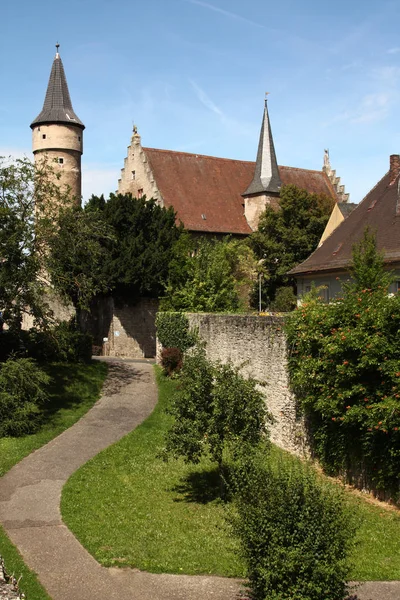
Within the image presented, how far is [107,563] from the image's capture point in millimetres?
10820

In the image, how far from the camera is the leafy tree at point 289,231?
37750 mm

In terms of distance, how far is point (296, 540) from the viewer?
7.88 metres

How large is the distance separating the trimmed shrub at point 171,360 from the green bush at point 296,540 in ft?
64.6

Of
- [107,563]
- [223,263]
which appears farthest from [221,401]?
[223,263]

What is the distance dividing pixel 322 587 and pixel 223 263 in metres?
25.7

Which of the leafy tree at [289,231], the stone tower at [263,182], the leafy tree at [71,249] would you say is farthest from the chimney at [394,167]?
the stone tower at [263,182]

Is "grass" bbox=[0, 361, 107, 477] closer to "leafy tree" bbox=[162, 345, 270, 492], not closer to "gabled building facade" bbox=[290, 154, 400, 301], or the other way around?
"leafy tree" bbox=[162, 345, 270, 492]

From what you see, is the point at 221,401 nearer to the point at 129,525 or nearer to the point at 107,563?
the point at 129,525

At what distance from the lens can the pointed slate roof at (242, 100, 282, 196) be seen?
4825 cm

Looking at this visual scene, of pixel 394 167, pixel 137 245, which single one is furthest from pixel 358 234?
pixel 137 245

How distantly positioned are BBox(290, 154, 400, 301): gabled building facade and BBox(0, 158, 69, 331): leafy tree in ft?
32.1

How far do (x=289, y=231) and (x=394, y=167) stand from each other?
10198mm

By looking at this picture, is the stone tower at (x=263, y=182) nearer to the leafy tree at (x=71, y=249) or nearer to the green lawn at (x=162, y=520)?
the leafy tree at (x=71, y=249)

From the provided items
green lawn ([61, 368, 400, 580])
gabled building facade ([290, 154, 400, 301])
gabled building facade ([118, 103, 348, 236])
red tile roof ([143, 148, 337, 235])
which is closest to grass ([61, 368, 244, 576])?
green lawn ([61, 368, 400, 580])
